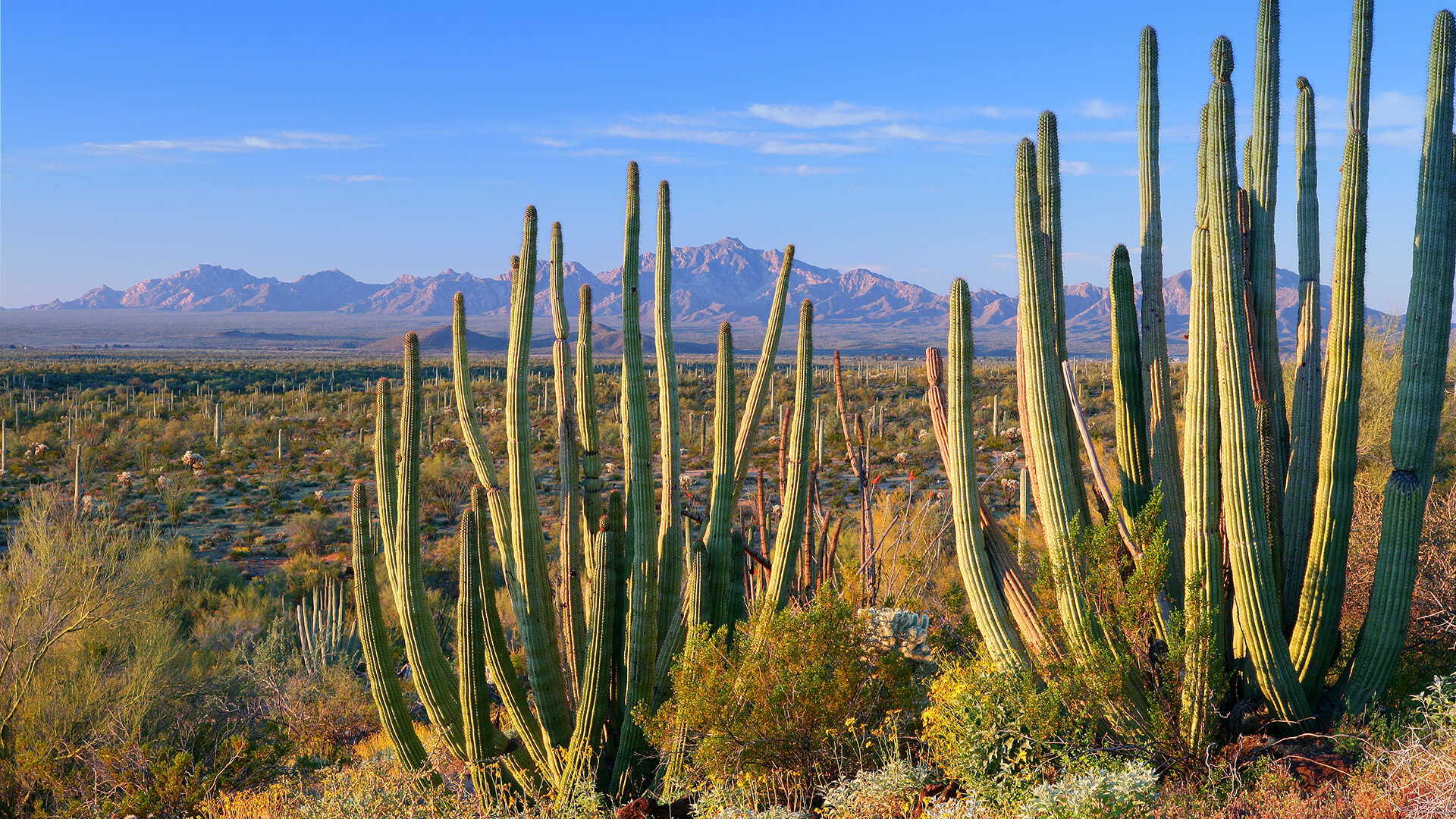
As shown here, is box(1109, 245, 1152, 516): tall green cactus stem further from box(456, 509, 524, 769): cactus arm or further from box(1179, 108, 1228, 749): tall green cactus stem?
box(456, 509, 524, 769): cactus arm

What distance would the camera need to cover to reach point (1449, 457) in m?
16.9

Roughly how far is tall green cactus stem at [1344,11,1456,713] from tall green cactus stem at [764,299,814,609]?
316 cm

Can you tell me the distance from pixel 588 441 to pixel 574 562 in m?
0.81

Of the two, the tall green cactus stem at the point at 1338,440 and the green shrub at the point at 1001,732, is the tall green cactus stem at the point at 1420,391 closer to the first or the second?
the tall green cactus stem at the point at 1338,440

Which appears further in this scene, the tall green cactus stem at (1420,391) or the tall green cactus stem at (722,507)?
the tall green cactus stem at (722,507)

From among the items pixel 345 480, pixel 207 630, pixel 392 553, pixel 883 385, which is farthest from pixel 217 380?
pixel 392 553

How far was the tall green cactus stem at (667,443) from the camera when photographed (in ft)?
20.1

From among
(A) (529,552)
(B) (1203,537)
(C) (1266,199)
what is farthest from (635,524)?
(C) (1266,199)

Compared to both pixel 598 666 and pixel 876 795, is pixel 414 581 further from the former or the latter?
pixel 876 795

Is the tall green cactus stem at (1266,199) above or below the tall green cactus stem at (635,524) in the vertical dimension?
above

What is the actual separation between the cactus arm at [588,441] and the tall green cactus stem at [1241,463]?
368 centimetres

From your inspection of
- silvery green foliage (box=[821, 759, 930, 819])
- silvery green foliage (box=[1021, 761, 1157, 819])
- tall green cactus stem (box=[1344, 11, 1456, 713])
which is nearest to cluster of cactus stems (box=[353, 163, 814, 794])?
silvery green foliage (box=[821, 759, 930, 819])

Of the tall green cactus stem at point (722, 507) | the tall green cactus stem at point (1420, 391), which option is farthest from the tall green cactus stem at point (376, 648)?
the tall green cactus stem at point (1420, 391)

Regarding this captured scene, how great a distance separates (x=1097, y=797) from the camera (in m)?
4.26
